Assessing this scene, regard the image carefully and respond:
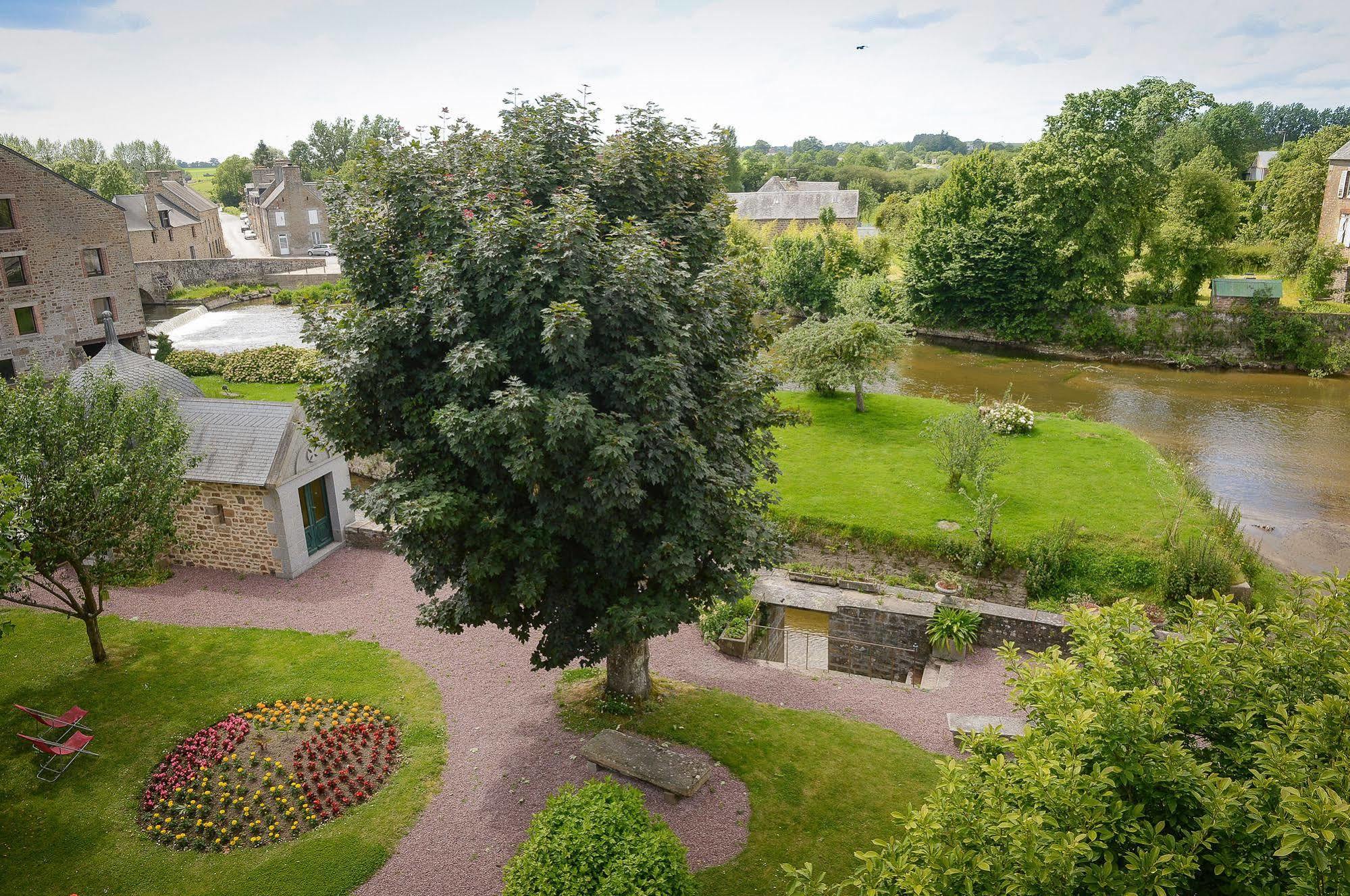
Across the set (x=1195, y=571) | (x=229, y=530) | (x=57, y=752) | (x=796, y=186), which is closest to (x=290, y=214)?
(x=796, y=186)

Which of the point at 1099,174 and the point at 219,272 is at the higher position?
the point at 1099,174

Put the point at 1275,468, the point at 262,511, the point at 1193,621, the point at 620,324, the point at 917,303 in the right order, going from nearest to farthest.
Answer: the point at 1193,621, the point at 620,324, the point at 262,511, the point at 1275,468, the point at 917,303

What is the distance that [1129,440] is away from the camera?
2903 cm

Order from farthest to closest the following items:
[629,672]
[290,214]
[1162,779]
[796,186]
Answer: [796,186]
[290,214]
[629,672]
[1162,779]

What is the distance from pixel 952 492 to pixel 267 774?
1871cm

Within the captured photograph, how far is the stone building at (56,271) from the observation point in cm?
3428

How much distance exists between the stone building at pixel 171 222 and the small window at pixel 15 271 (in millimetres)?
30058

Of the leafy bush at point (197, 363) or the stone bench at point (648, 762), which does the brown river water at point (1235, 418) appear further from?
the leafy bush at point (197, 363)

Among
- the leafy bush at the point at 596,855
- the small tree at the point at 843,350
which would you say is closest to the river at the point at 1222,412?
the small tree at the point at 843,350

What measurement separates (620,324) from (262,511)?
12.5 metres

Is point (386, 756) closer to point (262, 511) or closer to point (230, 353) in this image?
point (262, 511)

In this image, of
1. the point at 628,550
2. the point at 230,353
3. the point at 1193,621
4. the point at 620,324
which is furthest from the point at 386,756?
the point at 230,353

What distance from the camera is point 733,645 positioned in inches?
656

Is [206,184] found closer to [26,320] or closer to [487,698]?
[26,320]
